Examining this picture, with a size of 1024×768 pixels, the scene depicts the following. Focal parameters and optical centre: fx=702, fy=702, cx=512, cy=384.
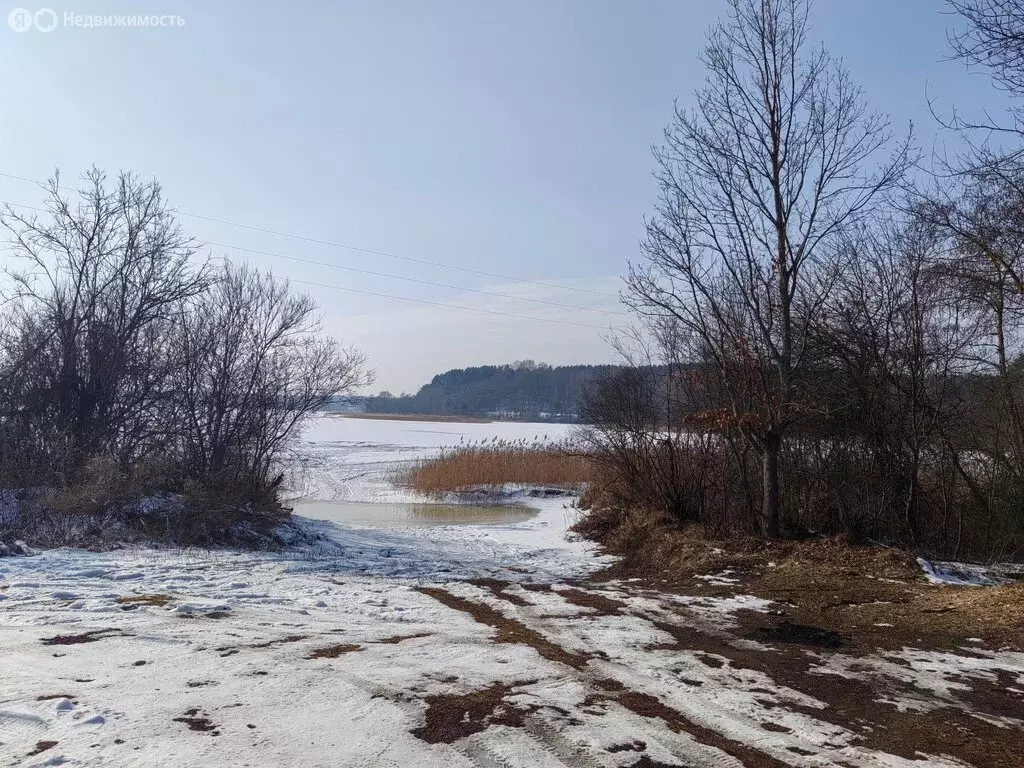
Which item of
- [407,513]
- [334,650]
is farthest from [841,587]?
[407,513]

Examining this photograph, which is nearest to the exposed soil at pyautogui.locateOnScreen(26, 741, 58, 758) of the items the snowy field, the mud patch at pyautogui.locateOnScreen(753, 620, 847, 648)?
the snowy field

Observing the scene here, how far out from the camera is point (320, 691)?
426 cm

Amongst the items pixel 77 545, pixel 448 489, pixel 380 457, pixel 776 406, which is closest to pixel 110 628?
pixel 77 545

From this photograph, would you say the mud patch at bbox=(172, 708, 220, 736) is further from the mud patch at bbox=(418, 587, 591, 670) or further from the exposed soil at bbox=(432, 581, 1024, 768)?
the mud patch at bbox=(418, 587, 591, 670)

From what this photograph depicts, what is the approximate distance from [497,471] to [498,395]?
80.2 metres

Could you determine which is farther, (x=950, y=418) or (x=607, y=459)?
(x=607, y=459)

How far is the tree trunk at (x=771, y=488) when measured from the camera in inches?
402

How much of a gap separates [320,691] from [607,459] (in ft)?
36.0

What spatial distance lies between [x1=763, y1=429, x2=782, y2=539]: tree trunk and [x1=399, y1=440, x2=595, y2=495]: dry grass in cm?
1423

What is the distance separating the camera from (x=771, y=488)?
10367mm

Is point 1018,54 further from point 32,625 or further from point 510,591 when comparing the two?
point 32,625

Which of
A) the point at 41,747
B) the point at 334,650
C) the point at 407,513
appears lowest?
the point at 407,513

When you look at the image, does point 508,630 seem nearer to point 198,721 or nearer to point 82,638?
point 198,721

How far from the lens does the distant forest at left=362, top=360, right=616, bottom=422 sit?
3716 inches
